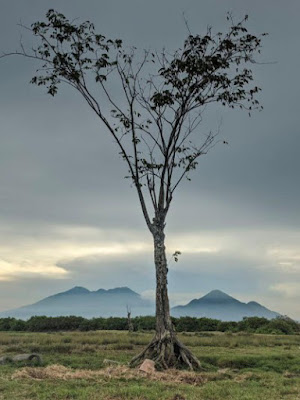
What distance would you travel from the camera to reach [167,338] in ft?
81.7

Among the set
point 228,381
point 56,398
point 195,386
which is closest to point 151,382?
point 195,386

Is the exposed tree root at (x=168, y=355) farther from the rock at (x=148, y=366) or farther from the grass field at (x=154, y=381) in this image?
the rock at (x=148, y=366)

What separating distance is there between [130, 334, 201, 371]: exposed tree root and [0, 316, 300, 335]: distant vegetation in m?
39.8

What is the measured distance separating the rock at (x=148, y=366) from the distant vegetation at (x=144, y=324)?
4237cm

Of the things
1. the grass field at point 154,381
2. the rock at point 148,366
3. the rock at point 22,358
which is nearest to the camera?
the grass field at point 154,381

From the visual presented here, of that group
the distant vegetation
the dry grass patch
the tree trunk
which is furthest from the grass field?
the distant vegetation

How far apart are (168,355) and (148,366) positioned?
9.49 feet

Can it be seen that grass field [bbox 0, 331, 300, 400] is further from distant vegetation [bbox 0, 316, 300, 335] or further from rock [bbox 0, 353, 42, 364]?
distant vegetation [bbox 0, 316, 300, 335]

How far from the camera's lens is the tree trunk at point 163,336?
79.0 ft

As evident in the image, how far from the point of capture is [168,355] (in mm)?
24359

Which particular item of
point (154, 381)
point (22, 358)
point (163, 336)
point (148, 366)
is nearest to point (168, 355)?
point (163, 336)

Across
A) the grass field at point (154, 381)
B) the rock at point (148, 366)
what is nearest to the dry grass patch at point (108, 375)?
the grass field at point (154, 381)

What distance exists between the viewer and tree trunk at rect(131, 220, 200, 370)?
2408cm

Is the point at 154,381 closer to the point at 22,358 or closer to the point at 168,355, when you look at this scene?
the point at 168,355
